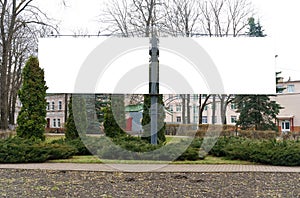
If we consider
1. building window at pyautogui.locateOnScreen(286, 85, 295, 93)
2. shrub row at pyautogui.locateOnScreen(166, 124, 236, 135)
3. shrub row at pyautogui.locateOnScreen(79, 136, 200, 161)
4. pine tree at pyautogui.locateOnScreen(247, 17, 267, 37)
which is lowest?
shrub row at pyautogui.locateOnScreen(79, 136, 200, 161)

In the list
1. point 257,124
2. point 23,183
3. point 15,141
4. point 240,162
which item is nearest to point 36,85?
point 15,141

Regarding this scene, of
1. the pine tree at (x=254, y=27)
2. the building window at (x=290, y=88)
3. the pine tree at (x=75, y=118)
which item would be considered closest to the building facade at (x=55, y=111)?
the building window at (x=290, y=88)

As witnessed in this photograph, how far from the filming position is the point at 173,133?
31.8 metres

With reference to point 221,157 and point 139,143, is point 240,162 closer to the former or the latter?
point 221,157

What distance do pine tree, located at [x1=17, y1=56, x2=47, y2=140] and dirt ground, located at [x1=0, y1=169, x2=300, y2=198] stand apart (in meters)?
3.75

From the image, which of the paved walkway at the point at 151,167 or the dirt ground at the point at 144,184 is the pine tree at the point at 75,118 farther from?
the dirt ground at the point at 144,184

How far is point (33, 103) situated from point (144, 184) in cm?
723

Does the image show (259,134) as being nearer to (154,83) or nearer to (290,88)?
(154,83)

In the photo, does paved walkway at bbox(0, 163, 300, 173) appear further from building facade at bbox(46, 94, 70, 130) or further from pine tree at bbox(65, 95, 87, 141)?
building facade at bbox(46, 94, 70, 130)

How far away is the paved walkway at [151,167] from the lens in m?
10.1

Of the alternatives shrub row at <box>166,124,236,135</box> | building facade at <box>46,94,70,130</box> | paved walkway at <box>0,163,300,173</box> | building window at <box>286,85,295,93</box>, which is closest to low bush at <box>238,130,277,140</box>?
shrub row at <box>166,124,236,135</box>

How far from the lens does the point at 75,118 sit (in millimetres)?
16641

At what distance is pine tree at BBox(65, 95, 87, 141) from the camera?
1639 cm

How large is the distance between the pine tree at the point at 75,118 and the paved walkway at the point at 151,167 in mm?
5045
